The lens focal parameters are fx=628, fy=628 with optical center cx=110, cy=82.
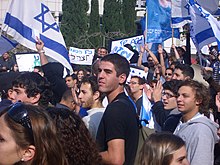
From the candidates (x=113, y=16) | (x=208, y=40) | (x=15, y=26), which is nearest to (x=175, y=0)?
(x=208, y=40)

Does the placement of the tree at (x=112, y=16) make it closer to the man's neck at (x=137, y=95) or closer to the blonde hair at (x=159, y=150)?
the man's neck at (x=137, y=95)

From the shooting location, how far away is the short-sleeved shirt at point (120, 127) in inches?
196

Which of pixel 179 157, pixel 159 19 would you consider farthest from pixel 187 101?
pixel 159 19

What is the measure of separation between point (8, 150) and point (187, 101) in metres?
2.94

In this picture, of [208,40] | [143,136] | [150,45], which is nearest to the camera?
[143,136]

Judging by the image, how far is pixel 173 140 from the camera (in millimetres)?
4137

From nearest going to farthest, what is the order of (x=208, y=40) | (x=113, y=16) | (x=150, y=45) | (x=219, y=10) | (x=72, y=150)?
(x=72, y=150), (x=208, y=40), (x=219, y=10), (x=150, y=45), (x=113, y=16)

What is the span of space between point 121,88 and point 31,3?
534 cm

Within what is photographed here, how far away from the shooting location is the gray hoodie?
5.28 m

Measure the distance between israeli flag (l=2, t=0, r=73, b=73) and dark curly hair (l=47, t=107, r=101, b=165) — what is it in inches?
244

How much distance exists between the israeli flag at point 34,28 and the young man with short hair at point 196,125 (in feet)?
13.6

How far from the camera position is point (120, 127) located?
4992 millimetres

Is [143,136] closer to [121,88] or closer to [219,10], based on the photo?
[121,88]

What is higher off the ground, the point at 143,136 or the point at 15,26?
the point at 15,26
